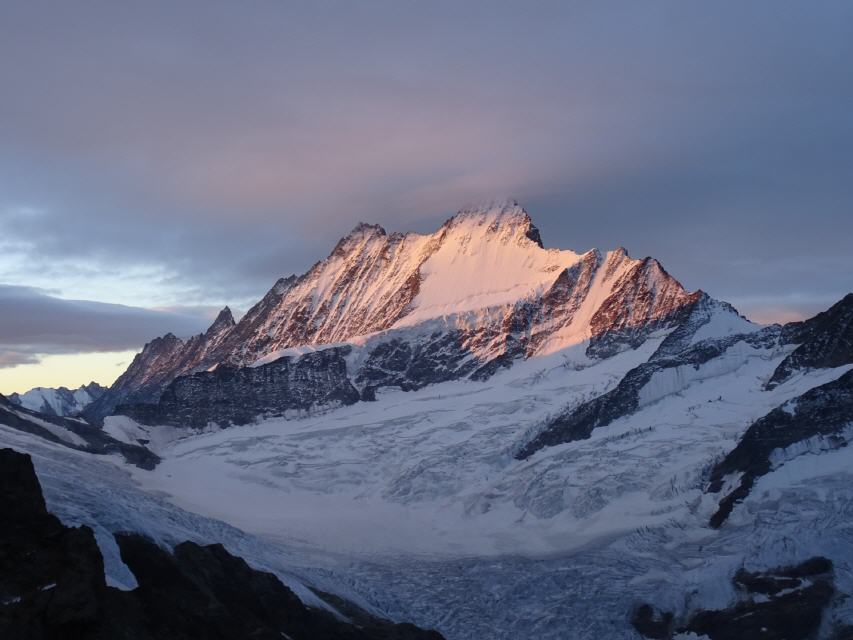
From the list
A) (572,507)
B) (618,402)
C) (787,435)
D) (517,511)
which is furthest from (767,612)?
(618,402)

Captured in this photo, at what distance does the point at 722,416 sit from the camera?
513ft

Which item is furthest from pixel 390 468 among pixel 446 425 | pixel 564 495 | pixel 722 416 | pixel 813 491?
pixel 813 491

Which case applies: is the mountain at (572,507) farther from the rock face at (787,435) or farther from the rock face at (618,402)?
the rock face at (618,402)

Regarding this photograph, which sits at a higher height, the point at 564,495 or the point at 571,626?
the point at 564,495

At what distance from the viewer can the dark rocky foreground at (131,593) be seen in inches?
1585

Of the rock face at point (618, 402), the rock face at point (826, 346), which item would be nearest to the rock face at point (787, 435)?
the rock face at point (826, 346)

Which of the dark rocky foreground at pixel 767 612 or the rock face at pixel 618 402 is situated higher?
the rock face at pixel 618 402

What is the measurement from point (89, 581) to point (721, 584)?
213 ft

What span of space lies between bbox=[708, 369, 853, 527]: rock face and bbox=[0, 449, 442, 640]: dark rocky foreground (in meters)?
64.7

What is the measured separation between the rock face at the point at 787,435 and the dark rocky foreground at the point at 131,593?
64658mm

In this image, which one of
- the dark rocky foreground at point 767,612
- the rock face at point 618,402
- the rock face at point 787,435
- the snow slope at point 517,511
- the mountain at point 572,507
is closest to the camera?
the dark rocky foreground at point 767,612

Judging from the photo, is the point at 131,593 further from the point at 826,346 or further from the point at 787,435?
the point at 826,346

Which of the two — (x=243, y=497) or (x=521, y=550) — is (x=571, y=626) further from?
(x=243, y=497)

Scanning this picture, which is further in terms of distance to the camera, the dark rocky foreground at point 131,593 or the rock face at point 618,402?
the rock face at point 618,402
